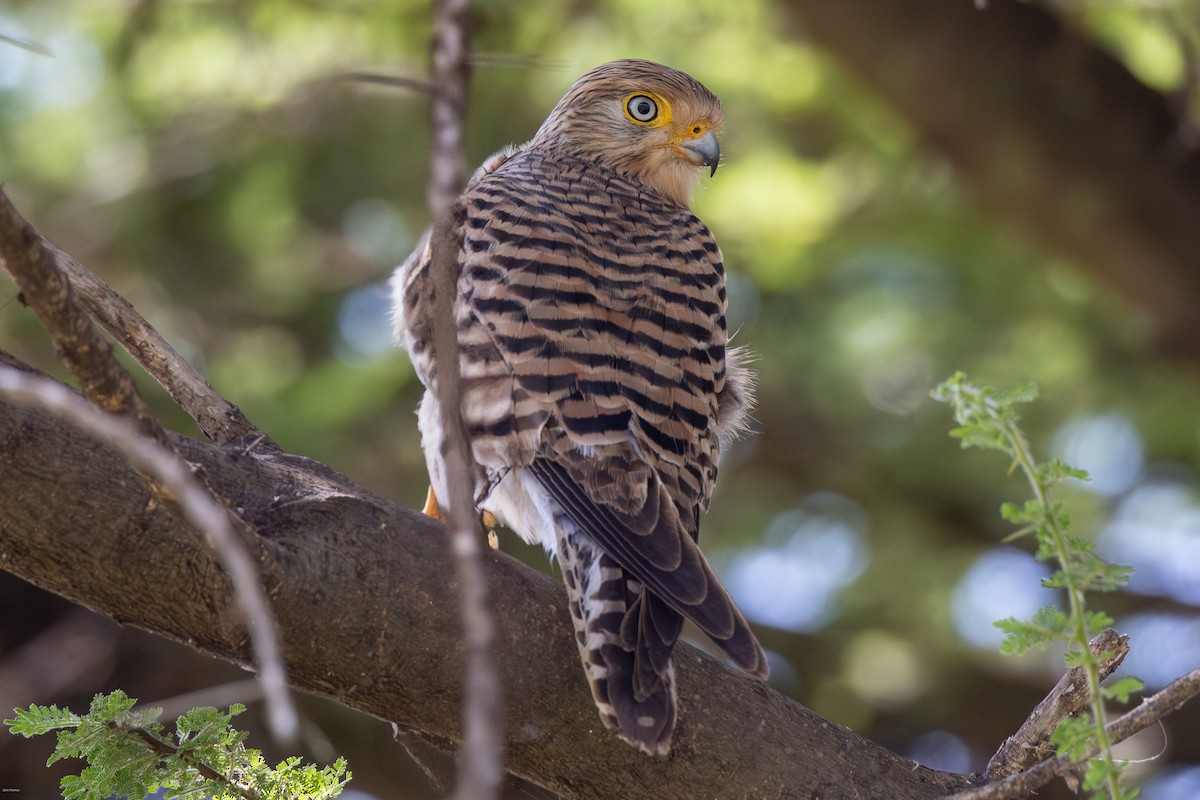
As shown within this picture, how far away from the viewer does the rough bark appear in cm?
636

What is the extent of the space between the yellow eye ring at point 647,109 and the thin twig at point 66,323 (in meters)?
2.87

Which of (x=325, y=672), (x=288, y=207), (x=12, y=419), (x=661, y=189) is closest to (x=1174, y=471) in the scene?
(x=661, y=189)

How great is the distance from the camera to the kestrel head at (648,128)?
178 inches

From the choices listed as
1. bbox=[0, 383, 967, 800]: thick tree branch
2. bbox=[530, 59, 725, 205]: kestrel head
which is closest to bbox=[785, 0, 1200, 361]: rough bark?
bbox=[530, 59, 725, 205]: kestrel head

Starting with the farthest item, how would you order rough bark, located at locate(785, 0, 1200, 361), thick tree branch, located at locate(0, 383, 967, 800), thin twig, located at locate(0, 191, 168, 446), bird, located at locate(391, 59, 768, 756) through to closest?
1. rough bark, located at locate(785, 0, 1200, 361)
2. bird, located at locate(391, 59, 768, 756)
3. thick tree branch, located at locate(0, 383, 967, 800)
4. thin twig, located at locate(0, 191, 168, 446)

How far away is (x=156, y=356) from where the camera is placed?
2.78 meters

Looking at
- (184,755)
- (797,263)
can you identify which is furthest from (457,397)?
(797,263)

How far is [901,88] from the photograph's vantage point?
641 cm

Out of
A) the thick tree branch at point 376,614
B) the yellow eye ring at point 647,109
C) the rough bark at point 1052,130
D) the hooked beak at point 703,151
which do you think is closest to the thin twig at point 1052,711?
the thick tree branch at point 376,614

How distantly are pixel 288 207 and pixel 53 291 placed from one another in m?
5.41

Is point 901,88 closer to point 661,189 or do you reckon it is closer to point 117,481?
point 661,189

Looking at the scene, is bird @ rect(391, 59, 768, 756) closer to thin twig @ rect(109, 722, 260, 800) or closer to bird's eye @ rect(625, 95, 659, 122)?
bird's eye @ rect(625, 95, 659, 122)

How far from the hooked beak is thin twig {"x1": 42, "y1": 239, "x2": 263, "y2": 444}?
84.9 inches

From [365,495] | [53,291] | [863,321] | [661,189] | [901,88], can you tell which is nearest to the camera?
[53,291]
